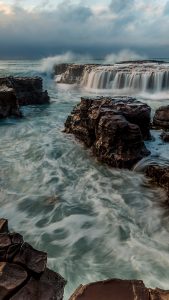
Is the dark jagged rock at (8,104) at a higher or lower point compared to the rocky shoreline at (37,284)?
lower

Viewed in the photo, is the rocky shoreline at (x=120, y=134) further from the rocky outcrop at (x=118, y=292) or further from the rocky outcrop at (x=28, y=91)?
the rocky outcrop at (x=28, y=91)

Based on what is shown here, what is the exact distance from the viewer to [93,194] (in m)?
7.82

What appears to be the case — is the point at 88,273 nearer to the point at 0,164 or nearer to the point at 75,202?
the point at 75,202

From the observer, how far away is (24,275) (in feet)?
9.14

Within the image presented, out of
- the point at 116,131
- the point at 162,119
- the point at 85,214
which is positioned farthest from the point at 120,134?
the point at 162,119

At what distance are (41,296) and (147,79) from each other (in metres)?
26.8

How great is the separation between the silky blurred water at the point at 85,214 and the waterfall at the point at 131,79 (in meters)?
17.2

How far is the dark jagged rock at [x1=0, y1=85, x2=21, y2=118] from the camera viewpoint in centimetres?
1636

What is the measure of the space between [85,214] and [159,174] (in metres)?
2.35

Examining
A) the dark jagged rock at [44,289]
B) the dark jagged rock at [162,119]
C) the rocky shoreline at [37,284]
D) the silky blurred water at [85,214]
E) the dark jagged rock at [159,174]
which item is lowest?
the silky blurred water at [85,214]

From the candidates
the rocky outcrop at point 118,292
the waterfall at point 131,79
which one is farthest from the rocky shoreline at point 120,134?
the waterfall at point 131,79

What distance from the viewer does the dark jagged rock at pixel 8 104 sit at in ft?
Answer: 53.7

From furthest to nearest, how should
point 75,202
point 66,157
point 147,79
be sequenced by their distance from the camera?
point 147,79, point 66,157, point 75,202

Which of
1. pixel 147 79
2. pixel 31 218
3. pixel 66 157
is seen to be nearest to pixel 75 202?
pixel 31 218
